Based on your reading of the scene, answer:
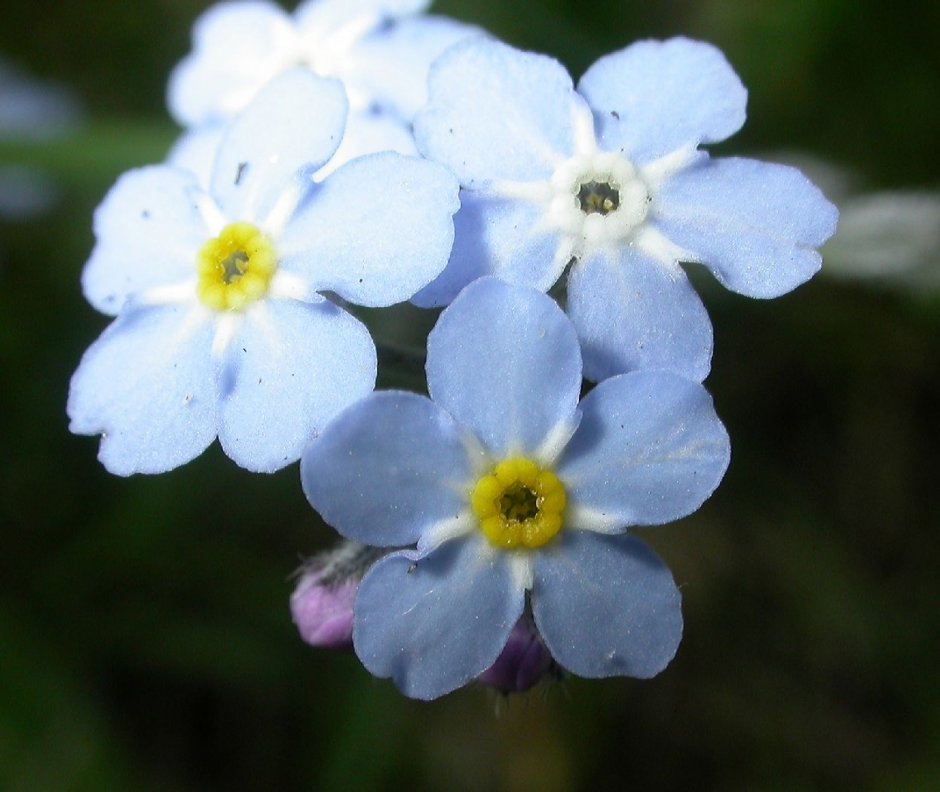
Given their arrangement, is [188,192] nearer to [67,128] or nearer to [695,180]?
[695,180]

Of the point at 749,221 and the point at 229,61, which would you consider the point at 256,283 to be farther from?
the point at 229,61

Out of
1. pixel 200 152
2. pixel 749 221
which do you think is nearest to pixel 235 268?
pixel 200 152

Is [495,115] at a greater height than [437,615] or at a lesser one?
greater

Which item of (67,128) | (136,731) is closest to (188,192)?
(67,128)

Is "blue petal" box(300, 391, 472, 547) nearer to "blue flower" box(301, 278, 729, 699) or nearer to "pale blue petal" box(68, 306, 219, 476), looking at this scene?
"blue flower" box(301, 278, 729, 699)

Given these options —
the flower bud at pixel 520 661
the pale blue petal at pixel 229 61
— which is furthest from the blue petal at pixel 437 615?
the pale blue petal at pixel 229 61

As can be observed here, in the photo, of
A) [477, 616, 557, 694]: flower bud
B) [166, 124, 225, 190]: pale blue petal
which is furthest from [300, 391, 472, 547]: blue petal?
[166, 124, 225, 190]: pale blue petal

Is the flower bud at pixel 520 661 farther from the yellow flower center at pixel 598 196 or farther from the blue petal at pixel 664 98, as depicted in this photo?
the blue petal at pixel 664 98
